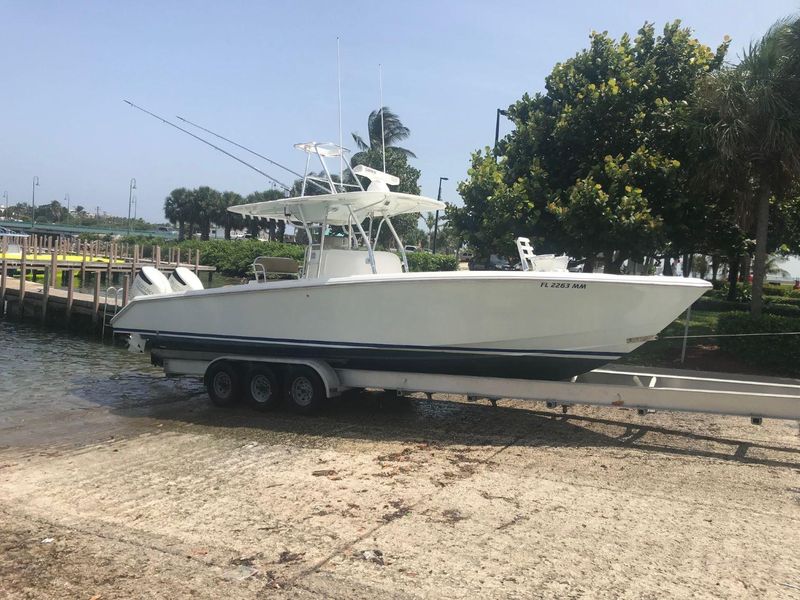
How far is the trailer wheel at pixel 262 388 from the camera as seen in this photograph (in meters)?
8.79

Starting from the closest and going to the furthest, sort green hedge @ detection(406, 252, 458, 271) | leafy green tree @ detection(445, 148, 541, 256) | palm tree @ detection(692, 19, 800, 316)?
palm tree @ detection(692, 19, 800, 316)
leafy green tree @ detection(445, 148, 541, 256)
green hedge @ detection(406, 252, 458, 271)

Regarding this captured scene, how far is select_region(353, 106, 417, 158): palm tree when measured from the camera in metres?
42.6

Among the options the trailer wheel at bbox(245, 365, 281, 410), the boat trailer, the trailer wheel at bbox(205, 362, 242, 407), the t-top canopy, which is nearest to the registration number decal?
the boat trailer

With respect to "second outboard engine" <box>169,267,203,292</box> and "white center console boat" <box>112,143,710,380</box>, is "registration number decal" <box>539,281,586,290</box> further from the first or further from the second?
"second outboard engine" <box>169,267,203,292</box>

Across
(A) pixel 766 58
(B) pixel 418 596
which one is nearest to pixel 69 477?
(B) pixel 418 596

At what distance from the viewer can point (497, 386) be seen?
24.9ft

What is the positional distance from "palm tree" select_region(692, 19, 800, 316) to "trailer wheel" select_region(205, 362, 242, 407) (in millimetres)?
9347

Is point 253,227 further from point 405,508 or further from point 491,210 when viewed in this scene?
point 405,508

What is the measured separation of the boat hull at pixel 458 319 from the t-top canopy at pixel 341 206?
1.24 m

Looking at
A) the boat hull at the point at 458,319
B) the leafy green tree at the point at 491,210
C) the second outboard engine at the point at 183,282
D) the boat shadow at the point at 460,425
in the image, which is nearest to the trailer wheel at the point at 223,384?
the boat shadow at the point at 460,425

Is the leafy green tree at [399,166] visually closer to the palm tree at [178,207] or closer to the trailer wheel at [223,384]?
the trailer wheel at [223,384]

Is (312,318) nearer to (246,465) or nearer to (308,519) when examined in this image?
(246,465)

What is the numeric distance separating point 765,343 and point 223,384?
31.4 feet

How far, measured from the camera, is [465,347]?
7641 millimetres
